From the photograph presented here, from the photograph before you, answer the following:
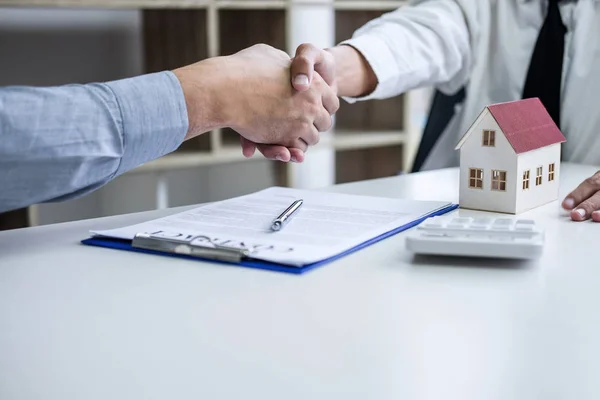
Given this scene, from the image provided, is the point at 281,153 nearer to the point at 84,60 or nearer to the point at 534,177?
the point at 534,177

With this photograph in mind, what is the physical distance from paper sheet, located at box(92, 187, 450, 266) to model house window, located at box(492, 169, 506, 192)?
0.07 meters

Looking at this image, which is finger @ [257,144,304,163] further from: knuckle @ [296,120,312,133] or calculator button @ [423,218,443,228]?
calculator button @ [423,218,443,228]

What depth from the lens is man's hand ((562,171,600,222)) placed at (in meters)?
0.88

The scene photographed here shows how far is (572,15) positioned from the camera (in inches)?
54.4

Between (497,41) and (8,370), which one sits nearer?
(8,370)

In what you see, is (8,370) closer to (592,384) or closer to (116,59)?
(592,384)

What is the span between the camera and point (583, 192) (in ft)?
3.00

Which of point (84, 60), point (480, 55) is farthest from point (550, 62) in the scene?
point (84, 60)

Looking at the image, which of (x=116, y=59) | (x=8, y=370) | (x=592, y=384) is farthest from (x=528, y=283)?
(x=116, y=59)

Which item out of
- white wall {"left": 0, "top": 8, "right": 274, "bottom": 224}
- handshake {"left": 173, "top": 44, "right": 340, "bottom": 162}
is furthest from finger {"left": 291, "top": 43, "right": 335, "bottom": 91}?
white wall {"left": 0, "top": 8, "right": 274, "bottom": 224}

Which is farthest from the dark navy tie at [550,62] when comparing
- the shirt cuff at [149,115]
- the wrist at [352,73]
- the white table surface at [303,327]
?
the shirt cuff at [149,115]

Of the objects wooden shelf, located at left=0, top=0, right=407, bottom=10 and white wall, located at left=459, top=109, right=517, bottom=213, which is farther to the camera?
wooden shelf, located at left=0, top=0, right=407, bottom=10

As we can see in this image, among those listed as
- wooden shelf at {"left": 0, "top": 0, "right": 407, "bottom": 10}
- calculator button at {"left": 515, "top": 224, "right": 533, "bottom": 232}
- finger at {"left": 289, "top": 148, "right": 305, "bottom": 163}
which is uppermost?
wooden shelf at {"left": 0, "top": 0, "right": 407, "bottom": 10}

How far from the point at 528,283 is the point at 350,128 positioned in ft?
6.63
